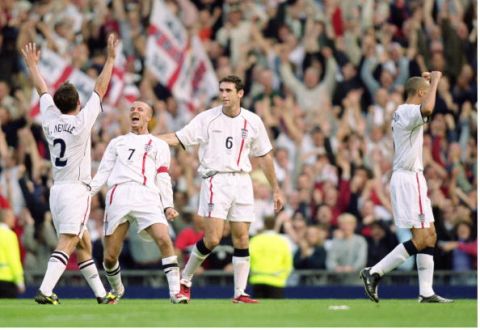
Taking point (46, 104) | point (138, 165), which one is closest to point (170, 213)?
point (138, 165)

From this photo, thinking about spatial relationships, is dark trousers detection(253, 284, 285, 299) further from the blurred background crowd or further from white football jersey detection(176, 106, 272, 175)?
white football jersey detection(176, 106, 272, 175)

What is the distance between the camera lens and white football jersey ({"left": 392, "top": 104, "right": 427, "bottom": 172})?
60.0 feet

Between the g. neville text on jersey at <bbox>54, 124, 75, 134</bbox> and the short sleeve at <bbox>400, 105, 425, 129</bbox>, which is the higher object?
the short sleeve at <bbox>400, 105, 425, 129</bbox>

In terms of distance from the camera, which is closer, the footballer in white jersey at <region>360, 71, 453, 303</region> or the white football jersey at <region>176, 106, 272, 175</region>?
the footballer in white jersey at <region>360, 71, 453, 303</region>

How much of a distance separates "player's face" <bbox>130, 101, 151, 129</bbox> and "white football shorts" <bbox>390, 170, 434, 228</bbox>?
3.03 metres

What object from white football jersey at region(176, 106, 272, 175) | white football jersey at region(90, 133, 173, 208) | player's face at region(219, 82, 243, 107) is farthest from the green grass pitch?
player's face at region(219, 82, 243, 107)

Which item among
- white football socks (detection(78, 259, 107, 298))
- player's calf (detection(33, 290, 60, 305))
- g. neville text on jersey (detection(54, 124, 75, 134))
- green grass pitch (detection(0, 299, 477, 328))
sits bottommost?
green grass pitch (detection(0, 299, 477, 328))

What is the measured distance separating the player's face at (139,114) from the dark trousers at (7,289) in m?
4.69

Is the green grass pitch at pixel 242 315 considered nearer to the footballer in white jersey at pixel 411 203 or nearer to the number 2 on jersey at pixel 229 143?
the footballer in white jersey at pixel 411 203

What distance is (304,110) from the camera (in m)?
27.8

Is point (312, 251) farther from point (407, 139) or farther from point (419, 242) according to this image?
point (407, 139)

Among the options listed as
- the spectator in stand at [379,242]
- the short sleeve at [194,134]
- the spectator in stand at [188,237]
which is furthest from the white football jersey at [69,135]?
the spectator in stand at [379,242]

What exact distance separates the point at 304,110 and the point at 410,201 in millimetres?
9563

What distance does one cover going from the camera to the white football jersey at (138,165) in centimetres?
1823
